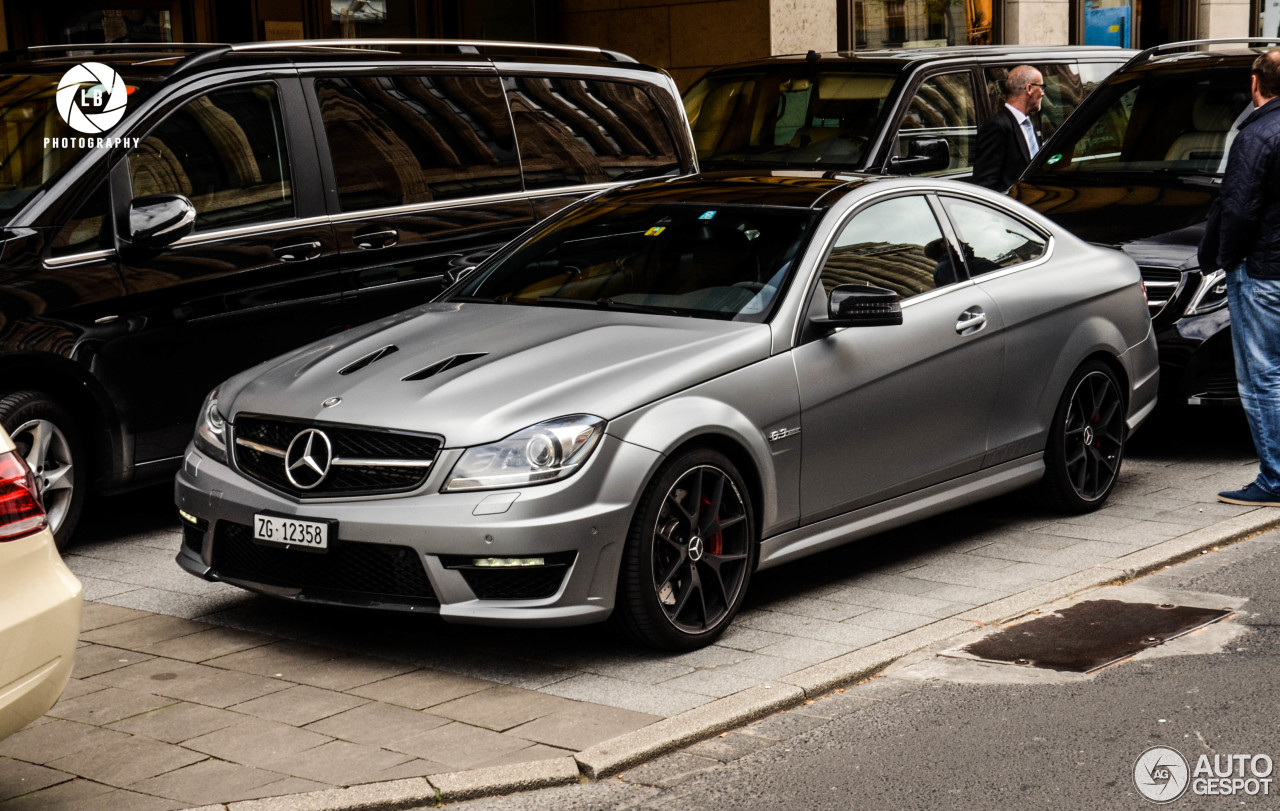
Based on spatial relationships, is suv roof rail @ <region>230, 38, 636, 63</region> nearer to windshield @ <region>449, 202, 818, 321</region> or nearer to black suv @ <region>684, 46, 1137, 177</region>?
windshield @ <region>449, 202, 818, 321</region>

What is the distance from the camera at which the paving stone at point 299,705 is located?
530 centimetres

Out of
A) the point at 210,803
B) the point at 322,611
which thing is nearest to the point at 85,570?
the point at 322,611

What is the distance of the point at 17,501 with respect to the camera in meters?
4.23

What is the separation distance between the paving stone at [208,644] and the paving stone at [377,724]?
87 cm

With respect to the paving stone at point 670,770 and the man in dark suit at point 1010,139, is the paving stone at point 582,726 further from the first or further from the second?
the man in dark suit at point 1010,139

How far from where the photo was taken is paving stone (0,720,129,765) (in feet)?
16.4

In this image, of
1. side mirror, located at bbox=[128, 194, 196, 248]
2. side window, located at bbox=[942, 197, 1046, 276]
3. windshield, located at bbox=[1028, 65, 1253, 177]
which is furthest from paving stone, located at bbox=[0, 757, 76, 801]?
windshield, located at bbox=[1028, 65, 1253, 177]

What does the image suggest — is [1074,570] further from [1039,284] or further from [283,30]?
[283,30]

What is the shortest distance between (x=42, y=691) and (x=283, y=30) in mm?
10901

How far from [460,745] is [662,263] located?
2445 millimetres

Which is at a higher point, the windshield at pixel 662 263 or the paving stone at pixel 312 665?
the windshield at pixel 662 263

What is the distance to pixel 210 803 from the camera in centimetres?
459

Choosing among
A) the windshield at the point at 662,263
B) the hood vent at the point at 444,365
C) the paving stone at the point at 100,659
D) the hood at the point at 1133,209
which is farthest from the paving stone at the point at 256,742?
the hood at the point at 1133,209

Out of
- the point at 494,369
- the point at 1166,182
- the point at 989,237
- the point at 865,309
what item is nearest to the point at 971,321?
the point at 989,237
